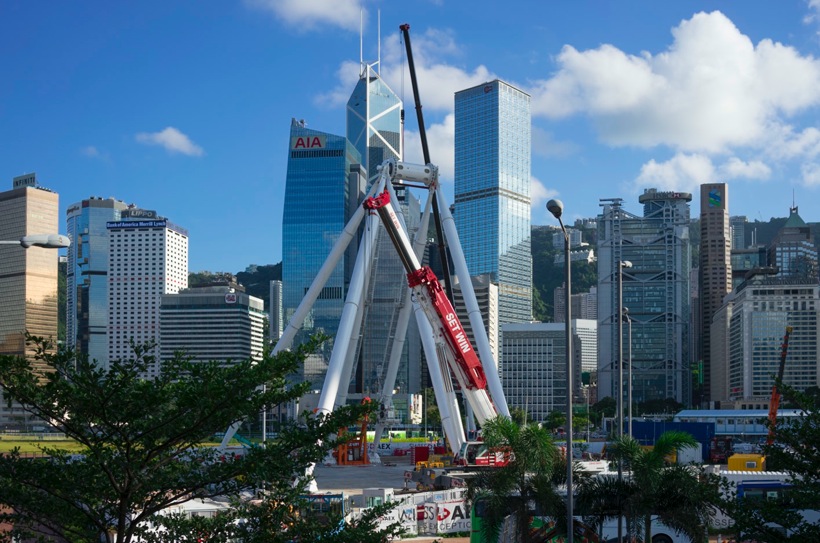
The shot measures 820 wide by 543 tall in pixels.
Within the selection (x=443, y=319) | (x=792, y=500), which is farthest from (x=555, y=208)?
(x=443, y=319)

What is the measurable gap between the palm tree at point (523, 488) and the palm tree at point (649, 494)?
3.74ft

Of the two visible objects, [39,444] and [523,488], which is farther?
[523,488]

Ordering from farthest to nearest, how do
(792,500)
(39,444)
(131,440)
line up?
(39,444)
(792,500)
(131,440)

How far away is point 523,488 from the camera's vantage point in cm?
2934

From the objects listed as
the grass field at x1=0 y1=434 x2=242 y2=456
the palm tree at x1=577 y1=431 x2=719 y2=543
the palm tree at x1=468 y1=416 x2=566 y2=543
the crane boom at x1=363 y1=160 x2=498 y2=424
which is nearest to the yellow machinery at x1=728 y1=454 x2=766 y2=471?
the crane boom at x1=363 y1=160 x2=498 y2=424

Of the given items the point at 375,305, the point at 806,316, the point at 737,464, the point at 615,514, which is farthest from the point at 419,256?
the point at 806,316

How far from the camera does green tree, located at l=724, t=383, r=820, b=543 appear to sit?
68.3 ft

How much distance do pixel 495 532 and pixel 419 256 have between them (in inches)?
1700

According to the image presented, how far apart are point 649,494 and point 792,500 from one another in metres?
6.96

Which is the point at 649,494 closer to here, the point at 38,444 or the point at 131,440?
the point at 38,444

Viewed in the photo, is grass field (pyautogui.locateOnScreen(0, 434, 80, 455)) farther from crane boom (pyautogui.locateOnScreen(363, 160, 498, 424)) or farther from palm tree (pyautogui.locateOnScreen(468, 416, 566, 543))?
crane boom (pyautogui.locateOnScreen(363, 160, 498, 424))

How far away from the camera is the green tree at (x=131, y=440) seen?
16.6 m

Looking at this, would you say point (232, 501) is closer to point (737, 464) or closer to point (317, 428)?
point (317, 428)

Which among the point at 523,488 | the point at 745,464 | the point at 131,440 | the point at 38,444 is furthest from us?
the point at 745,464
